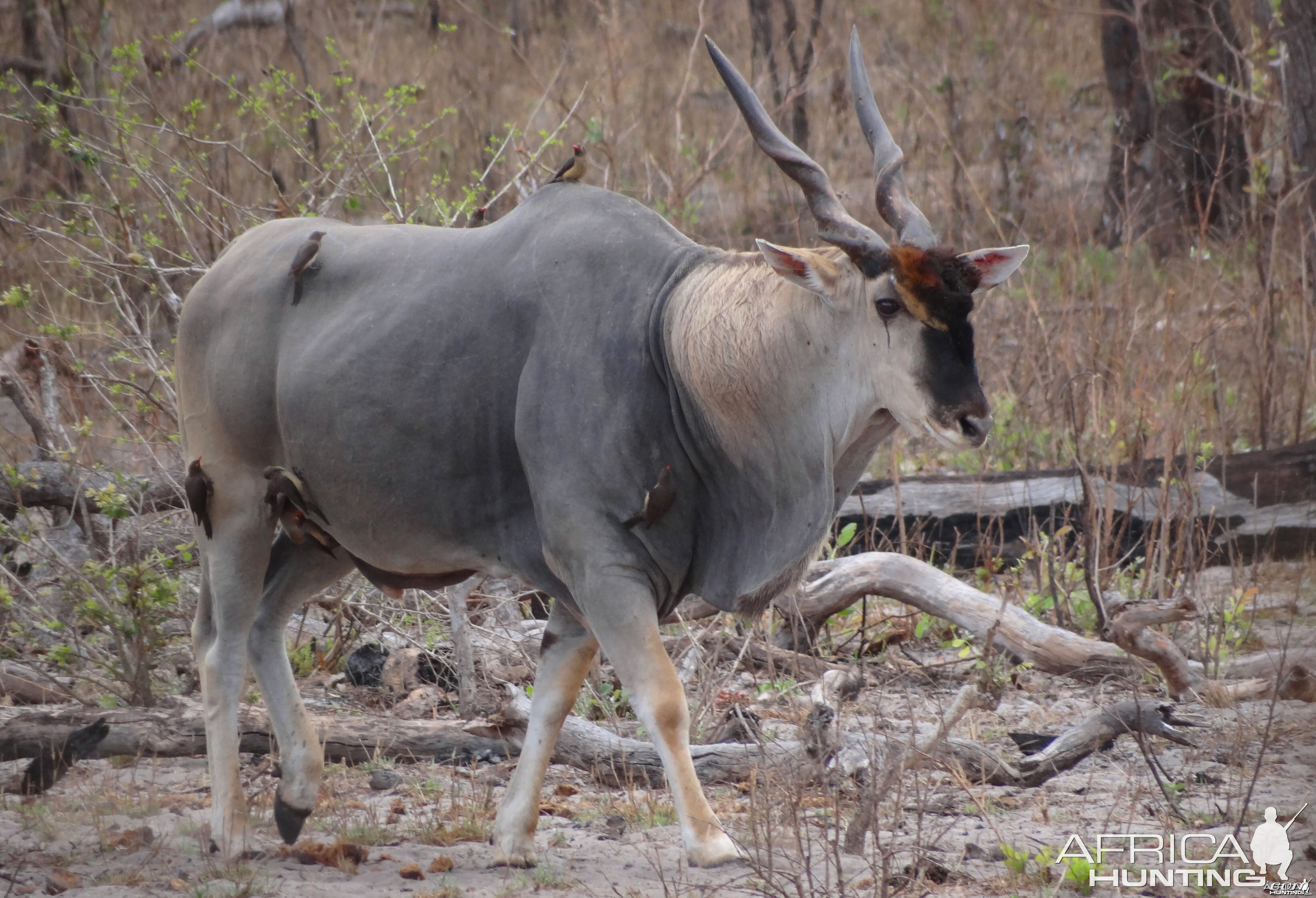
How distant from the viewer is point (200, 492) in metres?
4.15

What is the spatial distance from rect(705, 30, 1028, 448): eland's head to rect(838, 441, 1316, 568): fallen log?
2.93 meters

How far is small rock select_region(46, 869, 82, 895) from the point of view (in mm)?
3566

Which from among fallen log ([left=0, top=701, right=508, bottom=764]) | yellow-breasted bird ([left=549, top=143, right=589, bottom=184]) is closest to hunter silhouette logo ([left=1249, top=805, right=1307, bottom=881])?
fallen log ([left=0, top=701, right=508, bottom=764])

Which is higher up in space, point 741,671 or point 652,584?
point 652,584

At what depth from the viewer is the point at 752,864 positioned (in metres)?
3.21

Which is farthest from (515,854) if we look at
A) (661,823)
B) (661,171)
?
(661,171)

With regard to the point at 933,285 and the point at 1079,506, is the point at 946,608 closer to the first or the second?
the point at 1079,506

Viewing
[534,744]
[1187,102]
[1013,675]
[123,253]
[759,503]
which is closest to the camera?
[759,503]

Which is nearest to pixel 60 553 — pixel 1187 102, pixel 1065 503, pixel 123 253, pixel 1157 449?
pixel 123 253

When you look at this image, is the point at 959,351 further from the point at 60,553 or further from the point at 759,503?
the point at 60,553

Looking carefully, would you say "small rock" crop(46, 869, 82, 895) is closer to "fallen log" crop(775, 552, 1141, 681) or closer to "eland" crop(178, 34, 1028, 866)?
"eland" crop(178, 34, 1028, 866)

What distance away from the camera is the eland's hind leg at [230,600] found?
4113mm

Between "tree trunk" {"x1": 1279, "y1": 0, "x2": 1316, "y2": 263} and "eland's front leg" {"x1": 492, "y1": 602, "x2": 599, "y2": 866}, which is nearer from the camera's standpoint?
"eland's front leg" {"x1": 492, "y1": 602, "x2": 599, "y2": 866}

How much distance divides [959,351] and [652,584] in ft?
3.38
